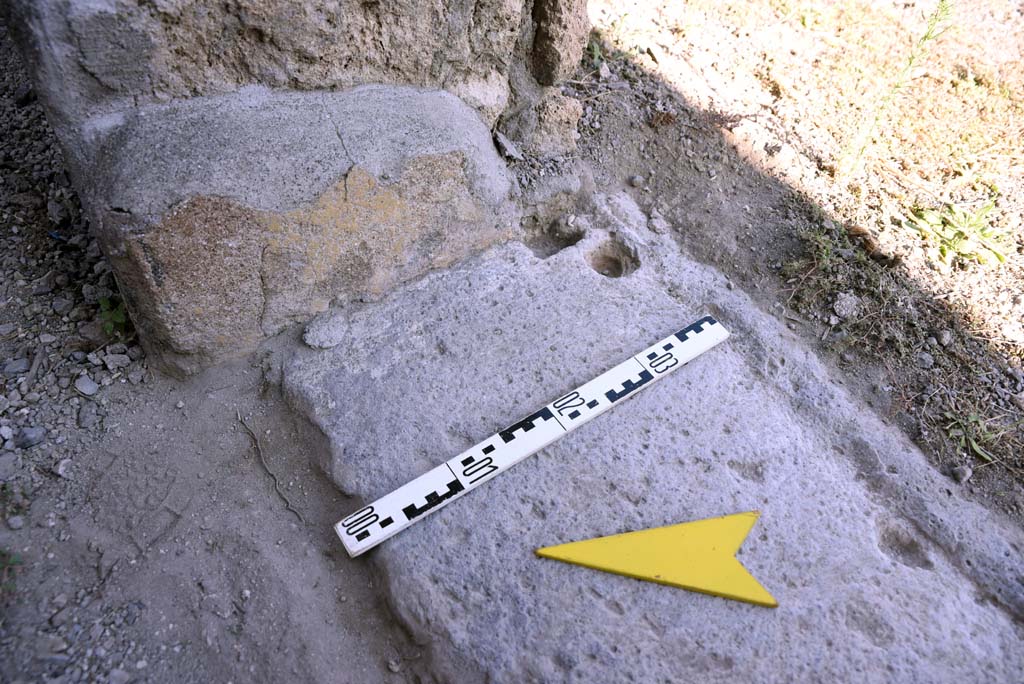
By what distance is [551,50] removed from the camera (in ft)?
6.99

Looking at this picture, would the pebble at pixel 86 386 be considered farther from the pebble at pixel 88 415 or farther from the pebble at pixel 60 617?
the pebble at pixel 60 617

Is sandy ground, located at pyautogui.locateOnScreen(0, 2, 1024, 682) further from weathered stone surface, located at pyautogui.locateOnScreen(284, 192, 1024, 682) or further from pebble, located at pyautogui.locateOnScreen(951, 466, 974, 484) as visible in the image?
weathered stone surface, located at pyautogui.locateOnScreen(284, 192, 1024, 682)

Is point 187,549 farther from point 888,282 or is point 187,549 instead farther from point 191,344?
point 888,282

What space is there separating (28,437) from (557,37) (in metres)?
1.87

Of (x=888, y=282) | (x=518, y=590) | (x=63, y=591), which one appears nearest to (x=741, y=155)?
(x=888, y=282)

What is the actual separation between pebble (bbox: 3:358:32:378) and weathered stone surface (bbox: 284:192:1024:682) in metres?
0.67

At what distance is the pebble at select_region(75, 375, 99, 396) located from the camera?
1.69 m

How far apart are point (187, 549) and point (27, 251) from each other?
3.41ft

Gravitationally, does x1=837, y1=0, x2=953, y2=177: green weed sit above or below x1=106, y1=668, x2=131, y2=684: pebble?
above

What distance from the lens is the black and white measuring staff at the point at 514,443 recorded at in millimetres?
1519

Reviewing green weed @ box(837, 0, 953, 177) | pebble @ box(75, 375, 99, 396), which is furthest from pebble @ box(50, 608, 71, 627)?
green weed @ box(837, 0, 953, 177)

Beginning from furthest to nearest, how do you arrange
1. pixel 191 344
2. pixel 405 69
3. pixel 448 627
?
pixel 405 69
pixel 191 344
pixel 448 627

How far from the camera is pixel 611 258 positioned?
221 cm

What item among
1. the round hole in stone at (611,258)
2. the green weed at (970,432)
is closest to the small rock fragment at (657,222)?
the round hole in stone at (611,258)
